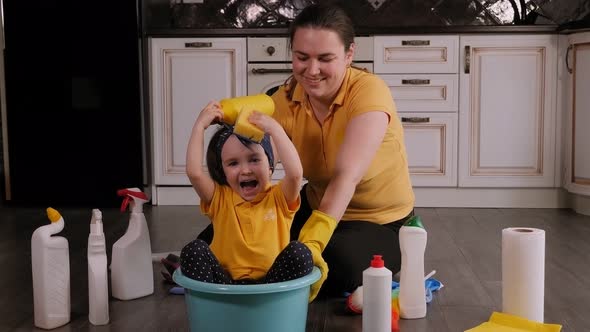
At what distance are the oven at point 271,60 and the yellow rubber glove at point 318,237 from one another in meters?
2.15

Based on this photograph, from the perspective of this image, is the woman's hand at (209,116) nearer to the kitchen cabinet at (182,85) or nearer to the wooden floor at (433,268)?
the wooden floor at (433,268)

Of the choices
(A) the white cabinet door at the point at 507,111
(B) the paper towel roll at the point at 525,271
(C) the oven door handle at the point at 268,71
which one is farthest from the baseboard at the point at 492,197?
(B) the paper towel roll at the point at 525,271

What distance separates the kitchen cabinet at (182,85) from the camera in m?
4.06

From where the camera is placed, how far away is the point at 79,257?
2.76 m

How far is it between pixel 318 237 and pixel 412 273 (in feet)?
0.91

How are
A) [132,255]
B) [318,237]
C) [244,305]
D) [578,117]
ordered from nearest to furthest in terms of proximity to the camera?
[244,305], [318,237], [132,255], [578,117]

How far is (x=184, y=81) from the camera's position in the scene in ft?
13.4

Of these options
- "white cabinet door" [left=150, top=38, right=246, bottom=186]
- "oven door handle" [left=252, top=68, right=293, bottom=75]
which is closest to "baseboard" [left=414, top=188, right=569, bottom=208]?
"oven door handle" [left=252, top=68, right=293, bottom=75]

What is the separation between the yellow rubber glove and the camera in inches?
72.4

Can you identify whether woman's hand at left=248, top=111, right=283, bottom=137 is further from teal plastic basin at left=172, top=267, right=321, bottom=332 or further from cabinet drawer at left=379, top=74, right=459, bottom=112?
A: cabinet drawer at left=379, top=74, right=459, bottom=112

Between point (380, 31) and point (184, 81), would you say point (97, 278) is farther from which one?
point (380, 31)

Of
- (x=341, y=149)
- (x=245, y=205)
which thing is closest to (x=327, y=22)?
(x=341, y=149)

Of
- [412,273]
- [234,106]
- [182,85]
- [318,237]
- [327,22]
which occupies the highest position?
[327,22]

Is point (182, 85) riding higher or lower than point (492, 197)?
higher
